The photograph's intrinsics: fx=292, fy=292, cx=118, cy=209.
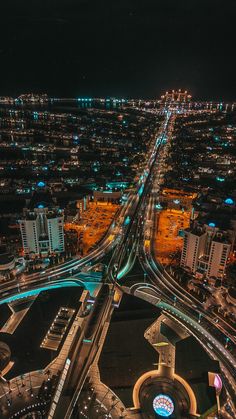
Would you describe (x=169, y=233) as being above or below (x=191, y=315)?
above

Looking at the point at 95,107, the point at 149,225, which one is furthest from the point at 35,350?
the point at 95,107

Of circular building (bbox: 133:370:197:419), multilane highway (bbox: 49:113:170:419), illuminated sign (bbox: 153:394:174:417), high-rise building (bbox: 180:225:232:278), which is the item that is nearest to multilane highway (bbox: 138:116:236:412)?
multilane highway (bbox: 49:113:170:419)

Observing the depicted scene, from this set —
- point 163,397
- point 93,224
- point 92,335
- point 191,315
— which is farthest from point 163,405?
point 93,224

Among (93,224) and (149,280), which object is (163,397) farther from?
(93,224)

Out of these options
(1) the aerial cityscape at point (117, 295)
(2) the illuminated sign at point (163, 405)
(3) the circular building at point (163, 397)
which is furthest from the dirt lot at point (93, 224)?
(2) the illuminated sign at point (163, 405)

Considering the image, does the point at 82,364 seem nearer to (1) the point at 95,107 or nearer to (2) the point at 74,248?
(2) the point at 74,248

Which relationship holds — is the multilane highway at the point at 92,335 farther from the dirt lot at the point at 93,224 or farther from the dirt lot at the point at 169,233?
the dirt lot at the point at 169,233

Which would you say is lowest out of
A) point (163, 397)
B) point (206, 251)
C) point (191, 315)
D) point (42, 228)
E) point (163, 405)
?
point (163, 405)
